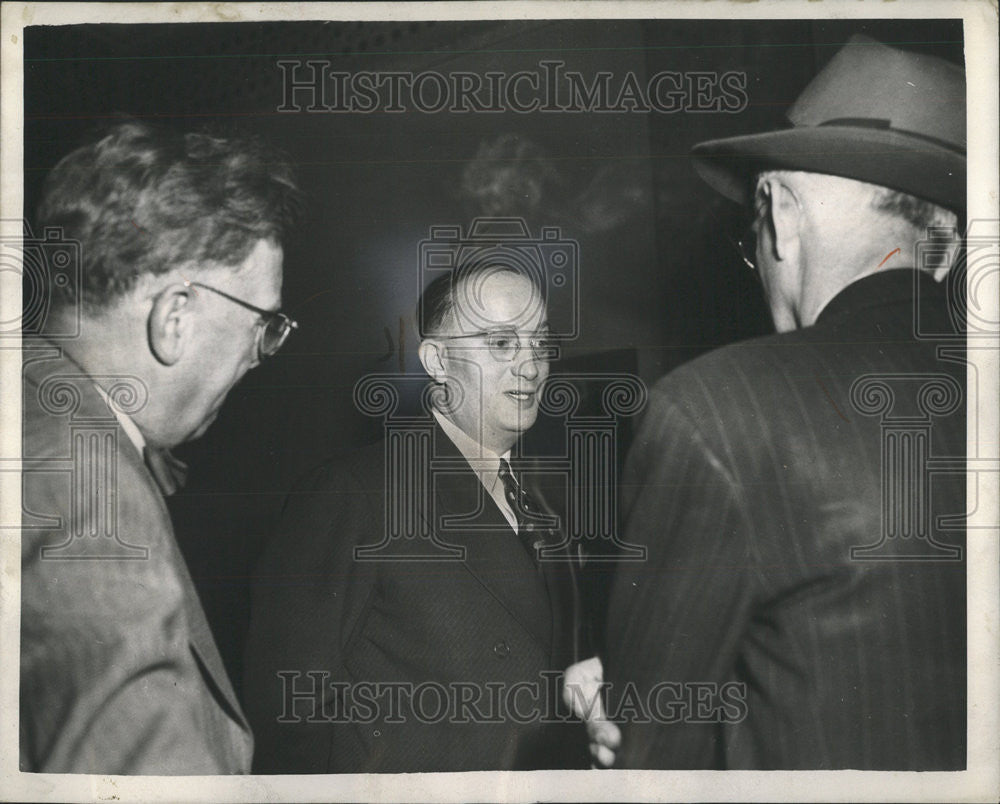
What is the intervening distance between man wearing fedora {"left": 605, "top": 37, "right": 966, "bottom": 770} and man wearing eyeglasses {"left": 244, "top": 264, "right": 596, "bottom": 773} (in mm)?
140

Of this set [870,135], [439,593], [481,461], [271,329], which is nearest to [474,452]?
[481,461]

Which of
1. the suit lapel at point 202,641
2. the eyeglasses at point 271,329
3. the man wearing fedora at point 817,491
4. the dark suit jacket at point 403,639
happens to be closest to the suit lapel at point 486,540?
the dark suit jacket at point 403,639

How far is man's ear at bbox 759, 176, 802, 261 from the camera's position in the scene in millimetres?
1216

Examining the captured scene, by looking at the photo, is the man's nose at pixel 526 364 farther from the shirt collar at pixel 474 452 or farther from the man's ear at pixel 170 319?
the man's ear at pixel 170 319

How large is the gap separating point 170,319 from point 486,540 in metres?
0.61

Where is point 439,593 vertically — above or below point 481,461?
below

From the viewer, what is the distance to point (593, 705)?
1228mm

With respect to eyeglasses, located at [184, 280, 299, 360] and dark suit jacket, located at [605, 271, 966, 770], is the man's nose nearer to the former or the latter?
dark suit jacket, located at [605, 271, 966, 770]

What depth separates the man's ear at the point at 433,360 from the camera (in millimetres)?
1225

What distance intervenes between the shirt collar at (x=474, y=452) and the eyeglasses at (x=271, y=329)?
27 centimetres

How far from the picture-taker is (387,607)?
3.93ft

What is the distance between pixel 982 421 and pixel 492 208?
0.86m

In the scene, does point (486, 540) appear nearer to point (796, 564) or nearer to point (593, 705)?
point (593, 705)

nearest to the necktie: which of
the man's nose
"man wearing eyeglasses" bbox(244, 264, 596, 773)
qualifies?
"man wearing eyeglasses" bbox(244, 264, 596, 773)
